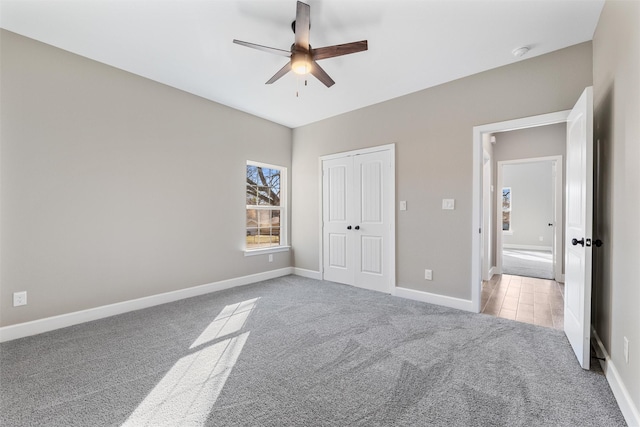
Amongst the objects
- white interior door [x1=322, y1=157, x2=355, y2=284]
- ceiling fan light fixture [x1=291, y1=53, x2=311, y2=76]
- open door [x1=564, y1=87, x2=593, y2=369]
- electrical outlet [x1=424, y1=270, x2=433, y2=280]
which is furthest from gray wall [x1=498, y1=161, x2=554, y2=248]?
ceiling fan light fixture [x1=291, y1=53, x2=311, y2=76]

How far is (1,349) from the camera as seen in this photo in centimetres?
228

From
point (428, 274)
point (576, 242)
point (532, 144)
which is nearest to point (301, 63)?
point (576, 242)

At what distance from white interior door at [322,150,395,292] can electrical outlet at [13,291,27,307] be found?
139 inches

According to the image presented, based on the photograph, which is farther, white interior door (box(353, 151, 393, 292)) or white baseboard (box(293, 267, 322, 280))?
white baseboard (box(293, 267, 322, 280))

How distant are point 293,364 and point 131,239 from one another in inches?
94.8

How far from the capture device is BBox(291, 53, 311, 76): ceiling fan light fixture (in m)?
2.21

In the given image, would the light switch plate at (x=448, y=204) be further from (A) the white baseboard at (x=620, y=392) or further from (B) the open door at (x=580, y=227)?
(A) the white baseboard at (x=620, y=392)

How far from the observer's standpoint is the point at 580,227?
2115mm

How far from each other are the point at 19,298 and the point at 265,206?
3033 millimetres

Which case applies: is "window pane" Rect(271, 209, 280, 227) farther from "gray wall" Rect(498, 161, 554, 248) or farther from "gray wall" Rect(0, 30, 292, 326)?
"gray wall" Rect(498, 161, 554, 248)

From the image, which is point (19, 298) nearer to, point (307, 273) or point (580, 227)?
point (307, 273)

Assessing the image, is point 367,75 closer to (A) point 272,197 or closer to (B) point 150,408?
(A) point 272,197

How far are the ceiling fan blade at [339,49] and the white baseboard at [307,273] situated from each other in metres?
3.40

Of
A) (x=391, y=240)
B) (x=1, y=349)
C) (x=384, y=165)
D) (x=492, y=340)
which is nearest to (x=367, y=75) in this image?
(x=384, y=165)
